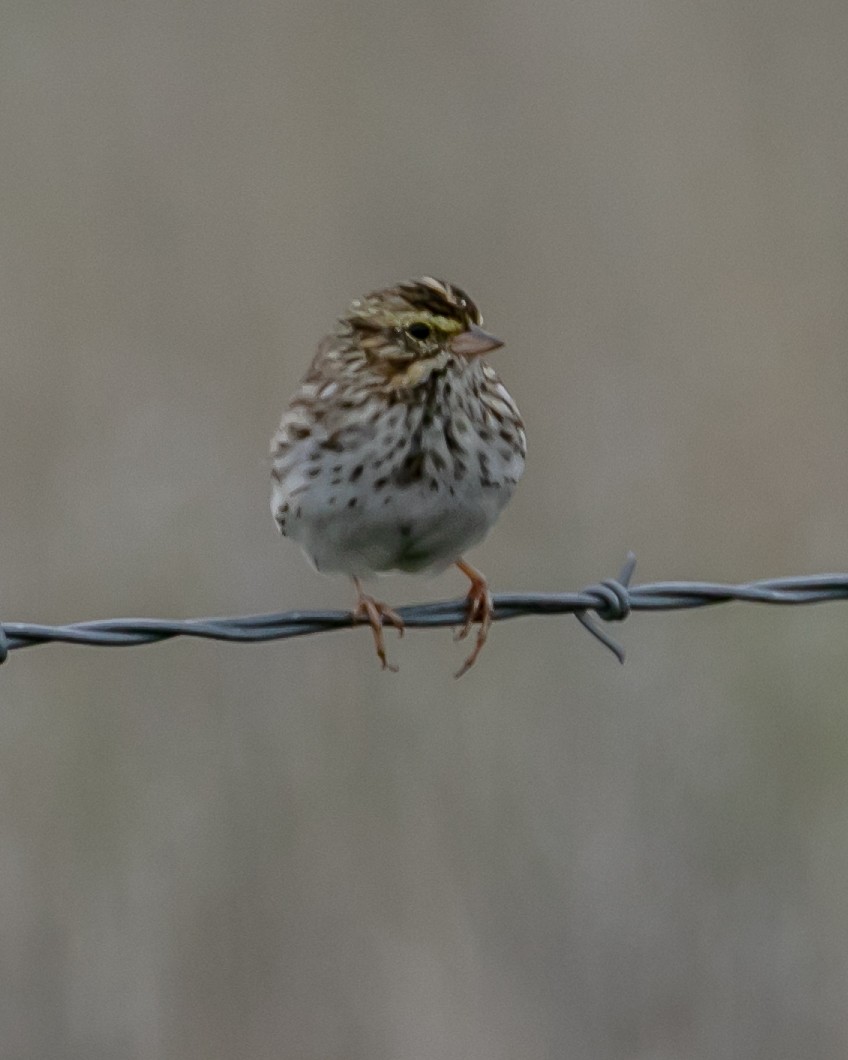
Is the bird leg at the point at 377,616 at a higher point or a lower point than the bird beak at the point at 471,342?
lower

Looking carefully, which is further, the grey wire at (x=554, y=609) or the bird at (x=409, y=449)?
the bird at (x=409, y=449)

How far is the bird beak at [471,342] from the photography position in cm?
517

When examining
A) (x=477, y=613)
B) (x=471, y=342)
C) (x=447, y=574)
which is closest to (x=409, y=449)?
(x=471, y=342)

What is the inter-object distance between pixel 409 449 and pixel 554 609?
2.84 feet

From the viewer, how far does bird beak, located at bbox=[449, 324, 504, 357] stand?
517cm

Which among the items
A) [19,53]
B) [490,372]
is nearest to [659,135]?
[19,53]

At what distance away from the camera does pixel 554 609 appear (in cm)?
448

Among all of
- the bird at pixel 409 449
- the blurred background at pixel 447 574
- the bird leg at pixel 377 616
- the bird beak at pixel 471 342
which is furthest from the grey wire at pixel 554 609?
the blurred background at pixel 447 574

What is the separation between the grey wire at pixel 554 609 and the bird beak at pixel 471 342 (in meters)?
0.76

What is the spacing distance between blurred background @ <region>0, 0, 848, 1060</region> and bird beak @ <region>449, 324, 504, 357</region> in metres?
1.36

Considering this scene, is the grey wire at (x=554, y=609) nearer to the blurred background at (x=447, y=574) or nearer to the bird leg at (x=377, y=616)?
the bird leg at (x=377, y=616)

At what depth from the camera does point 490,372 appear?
217 inches

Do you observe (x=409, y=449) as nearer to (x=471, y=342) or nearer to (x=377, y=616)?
(x=471, y=342)

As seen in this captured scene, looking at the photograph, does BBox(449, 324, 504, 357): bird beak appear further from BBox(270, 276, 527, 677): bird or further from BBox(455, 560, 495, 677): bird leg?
BBox(455, 560, 495, 677): bird leg
